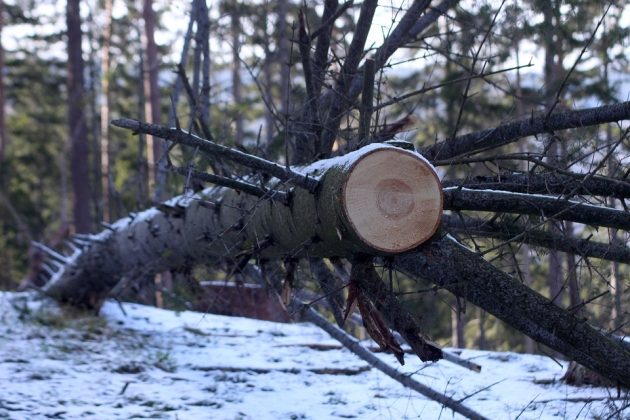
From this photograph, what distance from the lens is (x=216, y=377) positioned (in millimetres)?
5598

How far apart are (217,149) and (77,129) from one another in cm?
1406

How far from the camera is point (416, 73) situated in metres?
15.6

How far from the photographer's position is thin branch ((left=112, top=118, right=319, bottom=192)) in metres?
2.99

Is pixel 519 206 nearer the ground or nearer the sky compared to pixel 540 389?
nearer the sky

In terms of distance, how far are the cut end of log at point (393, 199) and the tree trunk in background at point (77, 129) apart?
45.1ft

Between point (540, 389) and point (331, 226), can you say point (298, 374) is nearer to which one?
point (540, 389)

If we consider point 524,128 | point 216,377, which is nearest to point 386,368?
point 216,377

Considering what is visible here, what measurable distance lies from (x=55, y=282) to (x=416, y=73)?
1055cm

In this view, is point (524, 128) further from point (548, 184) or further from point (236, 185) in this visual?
point (236, 185)

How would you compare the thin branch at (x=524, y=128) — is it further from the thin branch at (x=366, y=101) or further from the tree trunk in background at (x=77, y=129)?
the tree trunk in background at (x=77, y=129)

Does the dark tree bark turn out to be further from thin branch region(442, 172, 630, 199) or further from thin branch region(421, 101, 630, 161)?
thin branch region(421, 101, 630, 161)

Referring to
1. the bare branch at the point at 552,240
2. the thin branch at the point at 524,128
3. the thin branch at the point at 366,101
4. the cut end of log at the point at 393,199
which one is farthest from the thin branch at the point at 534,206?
the thin branch at the point at 366,101

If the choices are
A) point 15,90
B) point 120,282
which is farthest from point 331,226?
point 15,90

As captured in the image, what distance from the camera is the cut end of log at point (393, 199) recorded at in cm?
273
